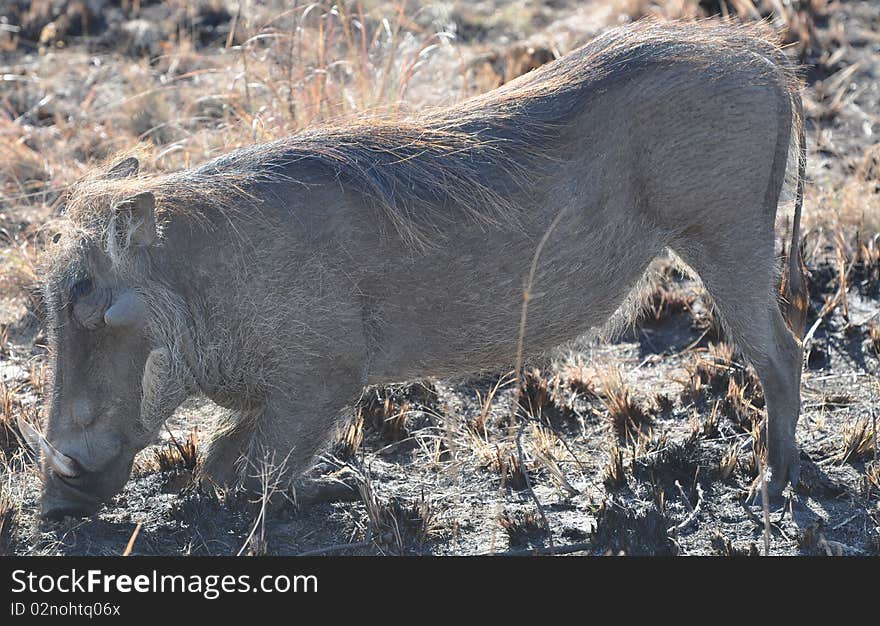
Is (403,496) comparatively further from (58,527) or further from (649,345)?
(649,345)

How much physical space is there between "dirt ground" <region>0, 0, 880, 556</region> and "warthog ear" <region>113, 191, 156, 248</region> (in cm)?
80

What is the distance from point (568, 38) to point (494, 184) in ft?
14.2

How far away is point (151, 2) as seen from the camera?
8.67 meters

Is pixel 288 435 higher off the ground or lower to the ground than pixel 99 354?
lower

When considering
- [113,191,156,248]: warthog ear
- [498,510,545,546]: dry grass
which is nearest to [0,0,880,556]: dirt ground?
[498,510,545,546]: dry grass

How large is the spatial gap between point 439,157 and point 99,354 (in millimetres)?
1142

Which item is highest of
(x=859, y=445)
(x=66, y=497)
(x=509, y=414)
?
(x=66, y=497)

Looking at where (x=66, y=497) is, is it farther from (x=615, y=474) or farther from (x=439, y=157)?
(x=615, y=474)

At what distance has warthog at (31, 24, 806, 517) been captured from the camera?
3096 millimetres

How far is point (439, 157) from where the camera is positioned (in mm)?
3330

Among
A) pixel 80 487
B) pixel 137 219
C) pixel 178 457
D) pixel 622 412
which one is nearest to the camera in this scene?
pixel 137 219

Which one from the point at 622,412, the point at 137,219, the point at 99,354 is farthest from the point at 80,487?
the point at 622,412

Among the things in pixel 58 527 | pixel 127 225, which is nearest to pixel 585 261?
pixel 127 225

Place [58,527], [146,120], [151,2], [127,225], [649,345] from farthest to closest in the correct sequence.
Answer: [151,2]
[146,120]
[649,345]
[58,527]
[127,225]
